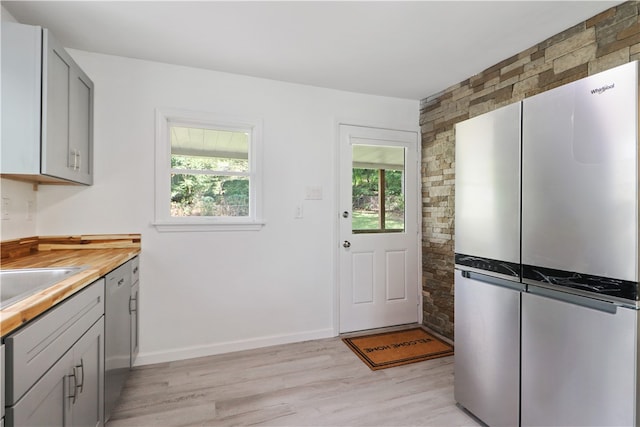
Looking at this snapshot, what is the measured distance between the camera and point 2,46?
1.64 meters

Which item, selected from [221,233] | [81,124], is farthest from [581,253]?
[81,124]

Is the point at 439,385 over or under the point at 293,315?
under

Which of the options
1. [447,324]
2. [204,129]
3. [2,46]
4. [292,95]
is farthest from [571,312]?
[2,46]

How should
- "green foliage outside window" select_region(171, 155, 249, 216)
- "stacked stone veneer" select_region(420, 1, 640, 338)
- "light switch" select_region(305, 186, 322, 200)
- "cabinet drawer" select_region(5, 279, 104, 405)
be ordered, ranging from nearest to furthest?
"cabinet drawer" select_region(5, 279, 104, 405) → "stacked stone veneer" select_region(420, 1, 640, 338) → "green foliage outside window" select_region(171, 155, 249, 216) → "light switch" select_region(305, 186, 322, 200)

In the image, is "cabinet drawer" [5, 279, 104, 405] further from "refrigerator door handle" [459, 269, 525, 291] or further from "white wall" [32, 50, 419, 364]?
"refrigerator door handle" [459, 269, 525, 291]

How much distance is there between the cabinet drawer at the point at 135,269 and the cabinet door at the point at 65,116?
667 millimetres

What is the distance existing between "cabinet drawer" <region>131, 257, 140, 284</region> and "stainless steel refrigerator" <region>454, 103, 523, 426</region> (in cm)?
227

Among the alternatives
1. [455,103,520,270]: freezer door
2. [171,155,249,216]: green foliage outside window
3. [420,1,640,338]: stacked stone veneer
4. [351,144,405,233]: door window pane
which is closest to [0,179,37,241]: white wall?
[171,155,249,216]: green foliage outside window

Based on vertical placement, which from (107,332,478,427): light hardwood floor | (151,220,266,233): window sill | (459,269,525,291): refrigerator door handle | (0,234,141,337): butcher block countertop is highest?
(151,220,266,233): window sill

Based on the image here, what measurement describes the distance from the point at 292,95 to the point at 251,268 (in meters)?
1.68

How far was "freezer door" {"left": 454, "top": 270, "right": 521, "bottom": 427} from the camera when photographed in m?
1.67

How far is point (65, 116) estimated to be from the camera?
6.39ft

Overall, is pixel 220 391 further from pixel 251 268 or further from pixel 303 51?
pixel 303 51

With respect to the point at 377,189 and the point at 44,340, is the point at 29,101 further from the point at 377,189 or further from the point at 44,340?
the point at 377,189
